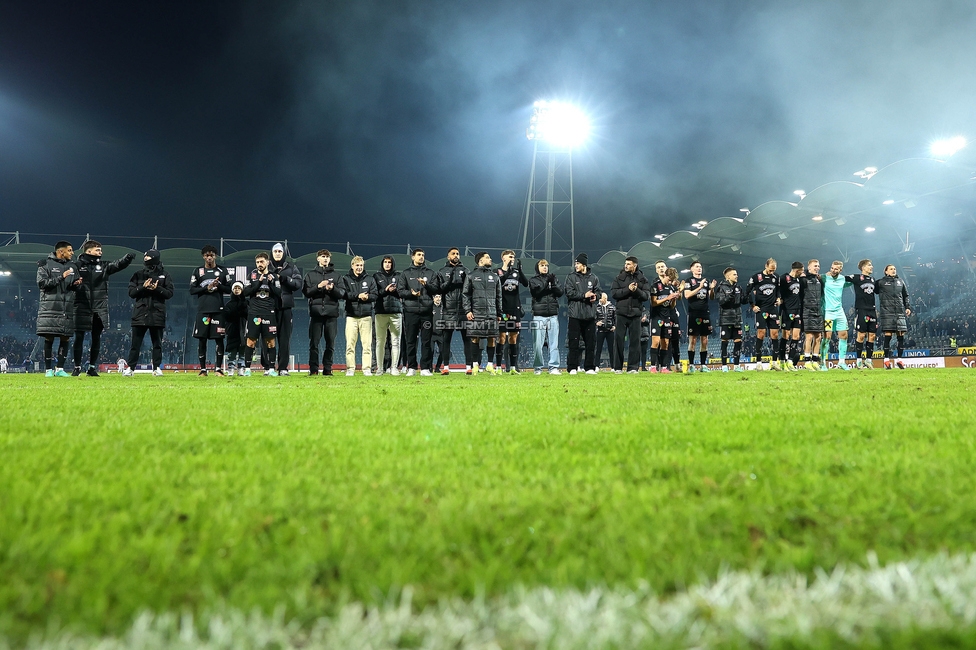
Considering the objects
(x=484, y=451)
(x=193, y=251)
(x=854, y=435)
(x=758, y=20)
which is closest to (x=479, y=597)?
(x=484, y=451)

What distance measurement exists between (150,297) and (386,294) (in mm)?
3796

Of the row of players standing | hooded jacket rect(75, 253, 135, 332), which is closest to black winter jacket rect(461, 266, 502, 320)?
the row of players standing

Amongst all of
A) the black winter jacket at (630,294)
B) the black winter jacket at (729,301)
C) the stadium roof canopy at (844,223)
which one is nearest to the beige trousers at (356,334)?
the black winter jacket at (630,294)

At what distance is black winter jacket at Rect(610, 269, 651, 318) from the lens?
1112cm

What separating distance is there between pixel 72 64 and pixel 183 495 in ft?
193

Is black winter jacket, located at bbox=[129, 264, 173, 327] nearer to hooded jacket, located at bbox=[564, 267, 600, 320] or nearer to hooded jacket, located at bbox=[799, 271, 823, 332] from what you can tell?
hooded jacket, located at bbox=[564, 267, 600, 320]

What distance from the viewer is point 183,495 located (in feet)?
5.20

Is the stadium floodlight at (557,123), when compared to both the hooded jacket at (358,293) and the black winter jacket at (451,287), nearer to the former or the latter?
the black winter jacket at (451,287)

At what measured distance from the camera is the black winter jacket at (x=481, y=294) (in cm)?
1002

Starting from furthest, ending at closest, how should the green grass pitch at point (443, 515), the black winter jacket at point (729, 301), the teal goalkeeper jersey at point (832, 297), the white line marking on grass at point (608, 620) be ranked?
the teal goalkeeper jersey at point (832, 297) → the black winter jacket at point (729, 301) → the green grass pitch at point (443, 515) → the white line marking on grass at point (608, 620)

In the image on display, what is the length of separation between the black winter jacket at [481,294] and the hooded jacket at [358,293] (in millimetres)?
1625

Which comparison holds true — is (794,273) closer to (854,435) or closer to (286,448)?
(854,435)

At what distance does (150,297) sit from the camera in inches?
383

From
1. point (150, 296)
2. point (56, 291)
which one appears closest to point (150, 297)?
point (150, 296)
